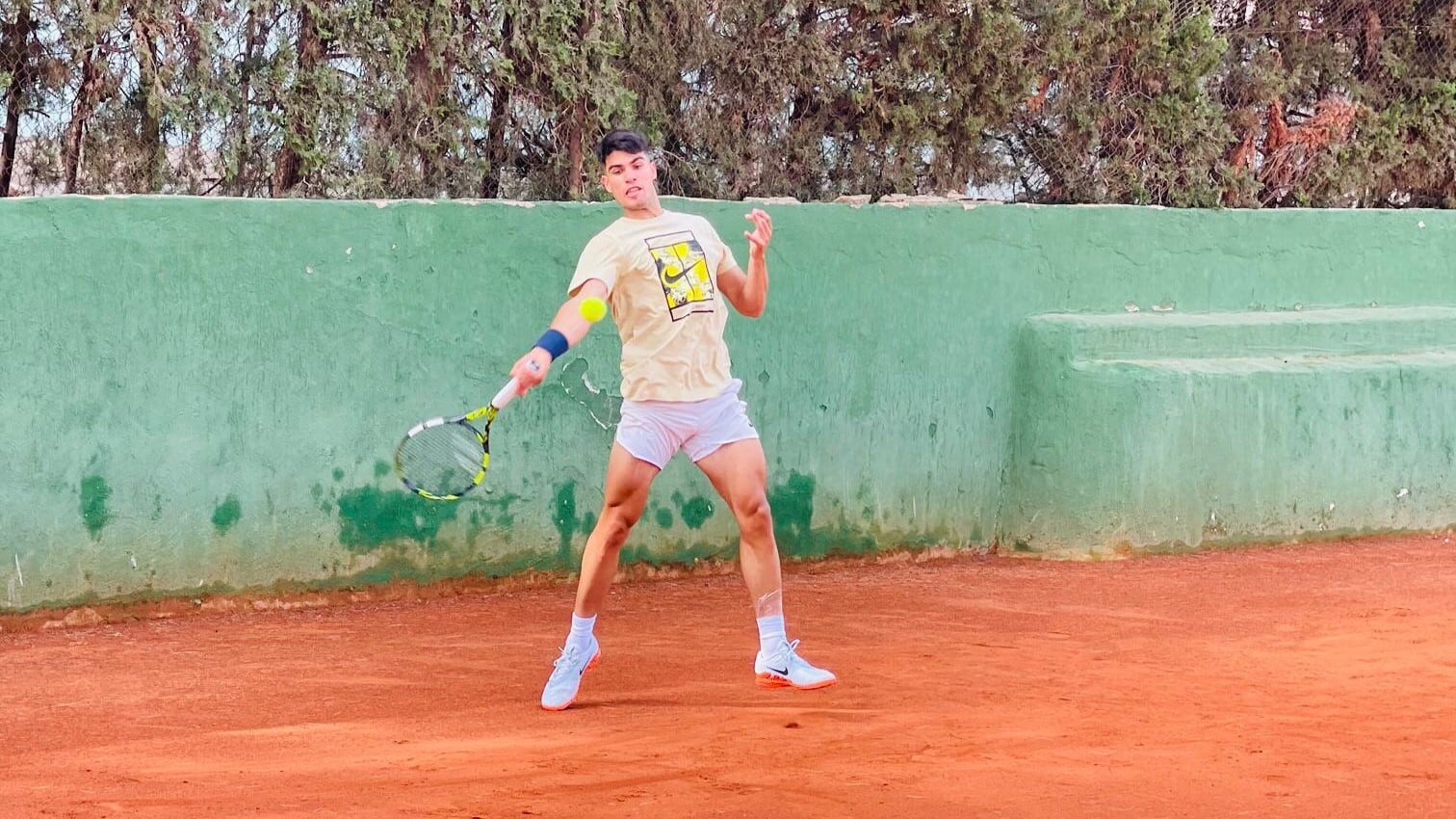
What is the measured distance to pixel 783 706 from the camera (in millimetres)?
5387

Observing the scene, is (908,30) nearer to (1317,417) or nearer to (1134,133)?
(1134,133)

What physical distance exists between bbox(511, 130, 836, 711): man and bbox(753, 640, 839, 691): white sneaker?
1cm

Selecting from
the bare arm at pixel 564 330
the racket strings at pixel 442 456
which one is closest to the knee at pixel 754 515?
the bare arm at pixel 564 330

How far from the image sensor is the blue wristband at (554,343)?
16.3 ft

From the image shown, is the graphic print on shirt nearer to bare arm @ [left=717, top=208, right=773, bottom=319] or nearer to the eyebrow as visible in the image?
bare arm @ [left=717, top=208, right=773, bottom=319]

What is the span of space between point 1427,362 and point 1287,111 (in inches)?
81.4

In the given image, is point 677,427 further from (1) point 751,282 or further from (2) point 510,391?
(2) point 510,391

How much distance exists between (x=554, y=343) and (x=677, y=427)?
0.64 metres

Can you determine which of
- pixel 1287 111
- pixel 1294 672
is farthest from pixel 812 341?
pixel 1287 111

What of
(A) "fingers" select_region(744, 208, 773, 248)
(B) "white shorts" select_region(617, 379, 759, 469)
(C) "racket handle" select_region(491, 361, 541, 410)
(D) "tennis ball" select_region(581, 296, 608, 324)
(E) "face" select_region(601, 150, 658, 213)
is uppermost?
(E) "face" select_region(601, 150, 658, 213)

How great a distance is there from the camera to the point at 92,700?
221 inches

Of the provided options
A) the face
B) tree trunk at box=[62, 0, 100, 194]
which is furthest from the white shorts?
tree trunk at box=[62, 0, 100, 194]

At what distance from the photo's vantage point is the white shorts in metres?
5.48

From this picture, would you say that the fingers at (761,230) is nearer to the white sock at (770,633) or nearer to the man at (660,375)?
the man at (660,375)
